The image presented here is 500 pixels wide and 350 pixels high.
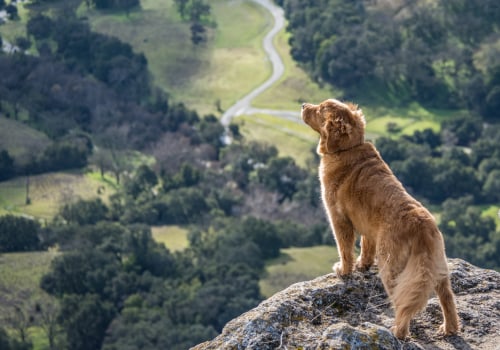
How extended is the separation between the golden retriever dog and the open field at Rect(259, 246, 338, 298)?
5329 centimetres

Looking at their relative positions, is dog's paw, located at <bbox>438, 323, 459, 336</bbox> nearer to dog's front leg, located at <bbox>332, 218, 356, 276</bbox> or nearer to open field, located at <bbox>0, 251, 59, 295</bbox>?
dog's front leg, located at <bbox>332, 218, 356, 276</bbox>

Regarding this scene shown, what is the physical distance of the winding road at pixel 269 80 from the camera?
104250 mm

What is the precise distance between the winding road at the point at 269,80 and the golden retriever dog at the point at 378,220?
8738 centimetres

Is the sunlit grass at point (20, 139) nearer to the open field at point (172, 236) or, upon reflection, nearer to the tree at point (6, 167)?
the tree at point (6, 167)

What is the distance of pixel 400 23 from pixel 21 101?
43876 millimetres

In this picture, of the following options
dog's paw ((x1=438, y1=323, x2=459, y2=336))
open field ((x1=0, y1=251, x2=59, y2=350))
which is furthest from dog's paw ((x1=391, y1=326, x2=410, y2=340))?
open field ((x1=0, y1=251, x2=59, y2=350))

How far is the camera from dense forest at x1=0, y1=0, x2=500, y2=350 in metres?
66.1

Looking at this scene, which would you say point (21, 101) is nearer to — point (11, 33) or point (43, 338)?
point (11, 33)

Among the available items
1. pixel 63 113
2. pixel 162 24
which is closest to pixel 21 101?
pixel 63 113

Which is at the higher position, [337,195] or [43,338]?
[337,195]

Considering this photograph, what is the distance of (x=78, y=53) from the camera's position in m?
116

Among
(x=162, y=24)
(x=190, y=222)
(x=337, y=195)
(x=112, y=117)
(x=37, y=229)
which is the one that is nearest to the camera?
(x=337, y=195)

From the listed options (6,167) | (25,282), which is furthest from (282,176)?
(25,282)

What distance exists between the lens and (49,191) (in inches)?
3410
